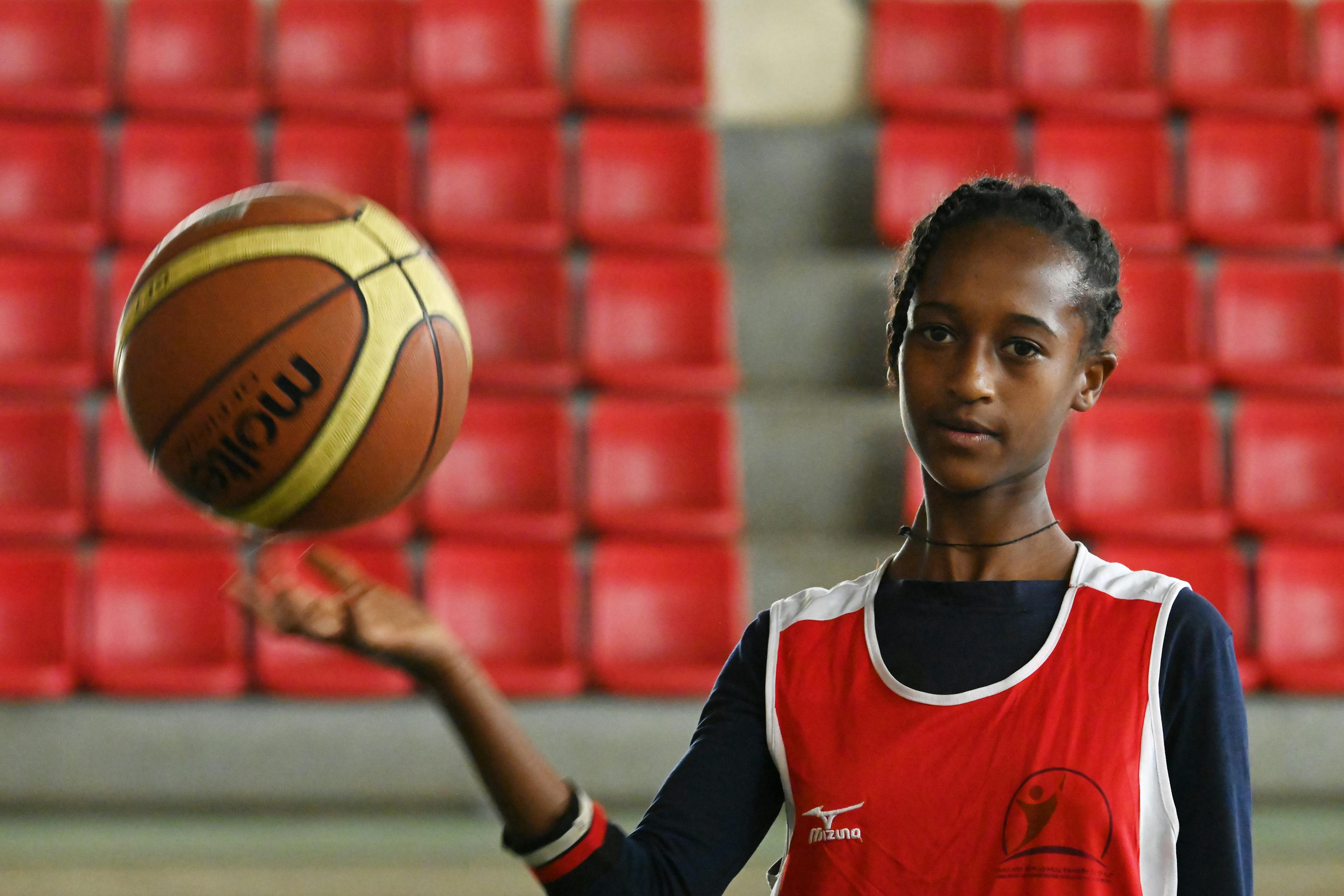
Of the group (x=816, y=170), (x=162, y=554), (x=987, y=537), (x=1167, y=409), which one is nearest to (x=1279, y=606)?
(x=1167, y=409)

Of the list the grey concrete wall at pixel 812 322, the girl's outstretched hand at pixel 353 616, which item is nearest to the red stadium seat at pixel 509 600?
the grey concrete wall at pixel 812 322

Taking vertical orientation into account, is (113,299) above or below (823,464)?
above

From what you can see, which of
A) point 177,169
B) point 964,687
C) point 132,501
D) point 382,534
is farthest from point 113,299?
point 964,687

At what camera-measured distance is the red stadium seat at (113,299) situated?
2.86 meters

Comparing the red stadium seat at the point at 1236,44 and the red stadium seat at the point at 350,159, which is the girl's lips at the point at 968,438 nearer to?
the red stadium seat at the point at 350,159

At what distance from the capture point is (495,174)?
3.09 m

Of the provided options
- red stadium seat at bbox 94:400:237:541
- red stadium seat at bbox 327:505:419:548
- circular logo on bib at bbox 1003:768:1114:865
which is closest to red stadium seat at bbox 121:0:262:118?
red stadium seat at bbox 94:400:237:541

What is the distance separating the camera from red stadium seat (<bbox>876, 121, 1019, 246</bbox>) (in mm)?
3023

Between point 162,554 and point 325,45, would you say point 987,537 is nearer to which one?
point 162,554

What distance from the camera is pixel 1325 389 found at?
286 cm

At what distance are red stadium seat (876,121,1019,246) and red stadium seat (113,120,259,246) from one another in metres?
1.57

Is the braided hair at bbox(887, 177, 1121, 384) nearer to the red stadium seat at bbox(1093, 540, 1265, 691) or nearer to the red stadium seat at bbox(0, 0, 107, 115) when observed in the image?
the red stadium seat at bbox(1093, 540, 1265, 691)

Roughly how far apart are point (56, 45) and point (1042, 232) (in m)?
3.11

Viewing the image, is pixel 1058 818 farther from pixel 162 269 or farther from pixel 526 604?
pixel 526 604
